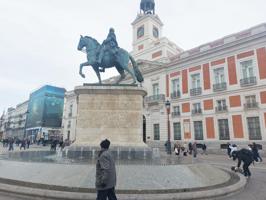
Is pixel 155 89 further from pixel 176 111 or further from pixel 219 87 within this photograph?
pixel 219 87

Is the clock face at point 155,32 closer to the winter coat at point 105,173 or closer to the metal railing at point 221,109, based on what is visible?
the metal railing at point 221,109

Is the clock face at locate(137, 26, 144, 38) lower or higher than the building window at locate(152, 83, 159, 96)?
higher

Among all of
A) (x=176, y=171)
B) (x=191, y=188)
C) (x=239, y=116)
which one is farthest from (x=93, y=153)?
(x=239, y=116)

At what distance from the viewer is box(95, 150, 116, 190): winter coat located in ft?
11.0

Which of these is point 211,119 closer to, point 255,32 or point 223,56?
point 223,56

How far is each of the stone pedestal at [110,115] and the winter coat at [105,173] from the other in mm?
4645

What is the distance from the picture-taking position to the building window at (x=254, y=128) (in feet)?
71.0

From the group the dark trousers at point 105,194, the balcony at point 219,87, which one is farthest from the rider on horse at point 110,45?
the balcony at point 219,87

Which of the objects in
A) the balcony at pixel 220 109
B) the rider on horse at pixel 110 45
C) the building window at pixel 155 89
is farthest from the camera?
the building window at pixel 155 89

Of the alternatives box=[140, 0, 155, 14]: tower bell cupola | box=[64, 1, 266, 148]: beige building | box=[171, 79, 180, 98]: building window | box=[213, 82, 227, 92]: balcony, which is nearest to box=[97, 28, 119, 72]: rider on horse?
box=[64, 1, 266, 148]: beige building

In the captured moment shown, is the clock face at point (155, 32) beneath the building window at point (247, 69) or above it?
above

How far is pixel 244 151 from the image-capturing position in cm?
787

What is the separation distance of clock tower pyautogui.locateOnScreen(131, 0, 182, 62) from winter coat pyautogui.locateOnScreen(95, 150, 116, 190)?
3083 cm

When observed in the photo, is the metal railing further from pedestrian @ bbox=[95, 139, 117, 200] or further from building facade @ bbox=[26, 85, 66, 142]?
building facade @ bbox=[26, 85, 66, 142]
